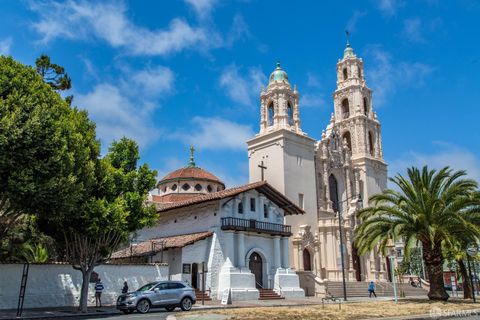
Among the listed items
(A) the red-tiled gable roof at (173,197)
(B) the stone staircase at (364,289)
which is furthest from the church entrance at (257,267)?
(A) the red-tiled gable roof at (173,197)

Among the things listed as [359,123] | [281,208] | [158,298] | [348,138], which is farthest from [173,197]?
[158,298]

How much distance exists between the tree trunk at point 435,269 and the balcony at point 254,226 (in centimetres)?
1214

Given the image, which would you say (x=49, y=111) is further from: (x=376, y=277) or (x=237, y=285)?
(x=376, y=277)

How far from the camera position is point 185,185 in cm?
5488

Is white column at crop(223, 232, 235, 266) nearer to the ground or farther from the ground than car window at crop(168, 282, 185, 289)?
farther from the ground

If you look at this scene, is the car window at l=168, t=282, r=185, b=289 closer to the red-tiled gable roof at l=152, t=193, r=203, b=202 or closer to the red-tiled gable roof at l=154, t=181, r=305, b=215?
the red-tiled gable roof at l=154, t=181, r=305, b=215

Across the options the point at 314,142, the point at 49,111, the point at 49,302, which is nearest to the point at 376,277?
the point at 314,142

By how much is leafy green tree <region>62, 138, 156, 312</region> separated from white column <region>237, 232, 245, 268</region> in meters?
10.8

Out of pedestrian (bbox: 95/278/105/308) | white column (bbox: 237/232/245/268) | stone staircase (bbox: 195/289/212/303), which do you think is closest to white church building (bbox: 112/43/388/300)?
white column (bbox: 237/232/245/268)

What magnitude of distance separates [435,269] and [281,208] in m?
14.3

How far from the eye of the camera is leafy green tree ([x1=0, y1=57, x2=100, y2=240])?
17.5 metres

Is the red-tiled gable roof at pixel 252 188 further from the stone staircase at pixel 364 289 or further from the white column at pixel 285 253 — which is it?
the stone staircase at pixel 364 289

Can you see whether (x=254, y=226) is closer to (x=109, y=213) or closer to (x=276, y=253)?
(x=276, y=253)

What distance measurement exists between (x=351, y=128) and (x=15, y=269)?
42.9m
